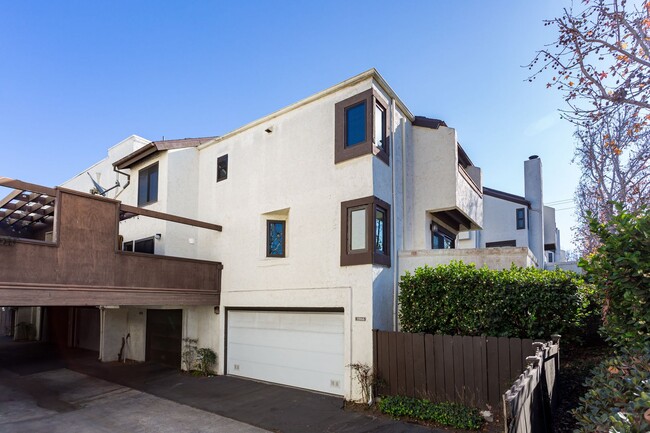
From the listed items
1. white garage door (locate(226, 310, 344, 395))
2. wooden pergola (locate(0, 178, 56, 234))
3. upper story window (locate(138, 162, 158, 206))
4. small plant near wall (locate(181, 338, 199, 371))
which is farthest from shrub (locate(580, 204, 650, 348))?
upper story window (locate(138, 162, 158, 206))

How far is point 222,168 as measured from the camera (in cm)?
1379

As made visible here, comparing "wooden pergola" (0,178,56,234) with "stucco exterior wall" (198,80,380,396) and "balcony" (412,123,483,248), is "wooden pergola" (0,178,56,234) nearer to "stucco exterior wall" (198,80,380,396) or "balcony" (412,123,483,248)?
"stucco exterior wall" (198,80,380,396)

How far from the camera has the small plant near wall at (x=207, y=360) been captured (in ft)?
41.2

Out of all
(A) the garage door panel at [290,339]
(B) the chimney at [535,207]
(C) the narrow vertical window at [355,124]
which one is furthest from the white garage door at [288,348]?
(B) the chimney at [535,207]

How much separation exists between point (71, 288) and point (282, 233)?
5437mm

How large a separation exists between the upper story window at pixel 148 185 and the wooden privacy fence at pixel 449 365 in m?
9.75

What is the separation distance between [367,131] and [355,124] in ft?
1.82

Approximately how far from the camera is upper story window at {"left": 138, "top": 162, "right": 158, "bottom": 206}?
14.5m

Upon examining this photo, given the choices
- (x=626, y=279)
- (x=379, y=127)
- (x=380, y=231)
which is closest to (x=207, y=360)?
(x=380, y=231)

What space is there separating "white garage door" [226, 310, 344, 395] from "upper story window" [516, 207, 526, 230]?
606 inches

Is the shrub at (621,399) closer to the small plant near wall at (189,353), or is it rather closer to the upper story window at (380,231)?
the upper story window at (380,231)

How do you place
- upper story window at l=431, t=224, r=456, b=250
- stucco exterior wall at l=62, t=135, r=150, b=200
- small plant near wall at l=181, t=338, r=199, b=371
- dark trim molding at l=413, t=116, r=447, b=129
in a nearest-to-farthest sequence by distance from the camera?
dark trim molding at l=413, t=116, r=447, b=129, upper story window at l=431, t=224, r=456, b=250, small plant near wall at l=181, t=338, r=199, b=371, stucco exterior wall at l=62, t=135, r=150, b=200

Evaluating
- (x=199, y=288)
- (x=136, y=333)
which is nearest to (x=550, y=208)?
(x=199, y=288)

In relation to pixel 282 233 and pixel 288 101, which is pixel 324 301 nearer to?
pixel 282 233
